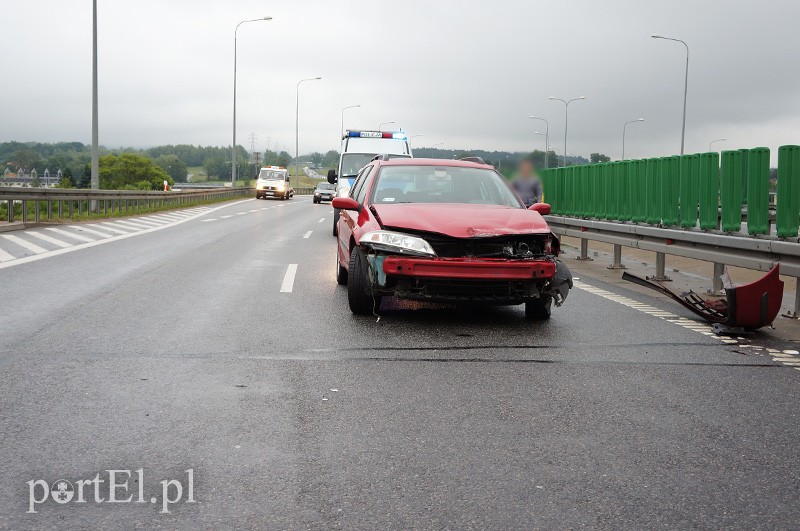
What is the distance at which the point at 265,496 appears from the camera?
3332 millimetres

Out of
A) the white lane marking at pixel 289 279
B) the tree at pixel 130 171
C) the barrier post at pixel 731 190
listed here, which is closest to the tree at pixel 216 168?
the tree at pixel 130 171

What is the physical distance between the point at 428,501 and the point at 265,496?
64 cm

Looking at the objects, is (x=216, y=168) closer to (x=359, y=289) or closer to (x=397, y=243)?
(x=359, y=289)

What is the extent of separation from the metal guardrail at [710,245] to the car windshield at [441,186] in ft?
7.79

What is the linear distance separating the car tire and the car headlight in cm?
113

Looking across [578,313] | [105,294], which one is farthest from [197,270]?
[578,313]

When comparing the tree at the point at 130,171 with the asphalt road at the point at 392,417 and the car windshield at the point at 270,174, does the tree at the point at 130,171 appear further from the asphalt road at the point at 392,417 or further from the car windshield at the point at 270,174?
the asphalt road at the point at 392,417

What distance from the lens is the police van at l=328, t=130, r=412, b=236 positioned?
76.2ft

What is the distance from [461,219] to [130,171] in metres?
158

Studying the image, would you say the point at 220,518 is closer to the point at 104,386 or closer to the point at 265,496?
the point at 265,496

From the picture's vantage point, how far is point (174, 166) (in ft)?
604

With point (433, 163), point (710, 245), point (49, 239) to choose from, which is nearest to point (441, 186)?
point (433, 163)

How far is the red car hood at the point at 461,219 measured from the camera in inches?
283

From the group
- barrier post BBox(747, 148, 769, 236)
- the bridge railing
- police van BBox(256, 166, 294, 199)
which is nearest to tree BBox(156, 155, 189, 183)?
police van BBox(256, 166, 294, 199)
